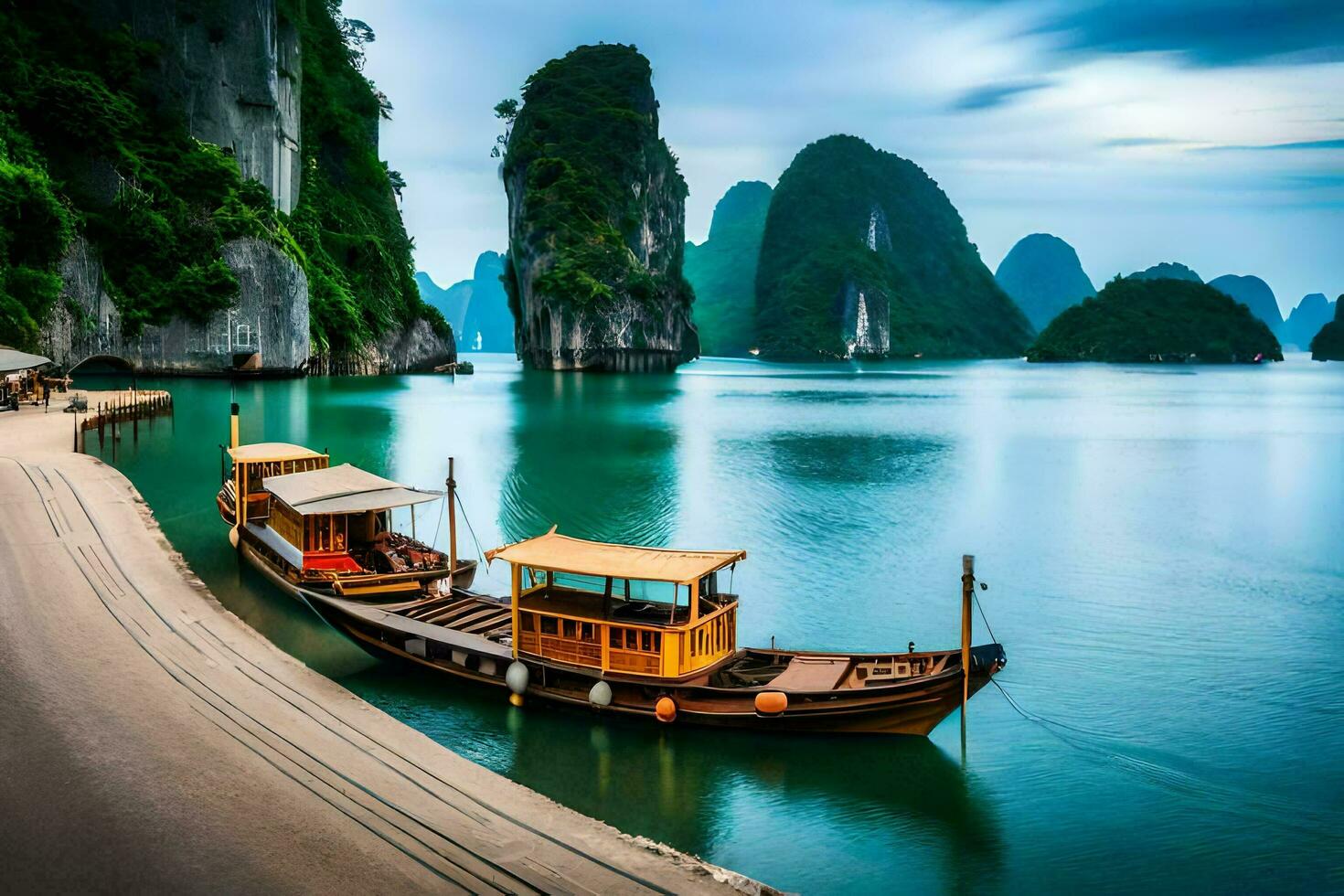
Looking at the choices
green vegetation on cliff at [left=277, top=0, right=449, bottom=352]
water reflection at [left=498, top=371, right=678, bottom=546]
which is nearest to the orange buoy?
water reflection at [left=498, top=371, right=678, bottom=546]

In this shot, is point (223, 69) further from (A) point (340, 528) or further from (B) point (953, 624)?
(B) point (953, 624)

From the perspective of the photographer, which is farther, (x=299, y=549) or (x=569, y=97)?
(x=569, y=97)

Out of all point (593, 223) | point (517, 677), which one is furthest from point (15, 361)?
point (593, 223)

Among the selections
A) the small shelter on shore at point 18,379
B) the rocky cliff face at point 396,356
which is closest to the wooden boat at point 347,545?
the small shelter on shore at point 18,379

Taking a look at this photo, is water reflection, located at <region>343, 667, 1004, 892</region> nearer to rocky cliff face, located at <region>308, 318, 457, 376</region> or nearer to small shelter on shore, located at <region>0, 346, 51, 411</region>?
small shelter on shore, located at <region>0, 346, 51, 411</region>

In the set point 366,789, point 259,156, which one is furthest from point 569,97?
point 366,789

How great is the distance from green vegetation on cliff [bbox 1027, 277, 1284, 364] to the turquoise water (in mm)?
139661

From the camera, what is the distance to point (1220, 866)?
10508mm

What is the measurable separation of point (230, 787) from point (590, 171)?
357 feet

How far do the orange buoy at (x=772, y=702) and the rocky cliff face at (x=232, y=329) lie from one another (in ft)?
187

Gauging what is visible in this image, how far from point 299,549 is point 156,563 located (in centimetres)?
238

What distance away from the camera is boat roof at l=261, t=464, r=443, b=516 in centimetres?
1802

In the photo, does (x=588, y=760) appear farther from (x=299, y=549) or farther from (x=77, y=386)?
(x=77, y=386)

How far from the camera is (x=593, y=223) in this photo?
360ft
